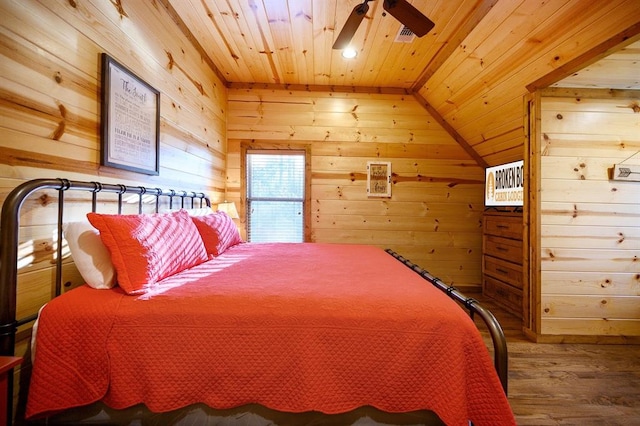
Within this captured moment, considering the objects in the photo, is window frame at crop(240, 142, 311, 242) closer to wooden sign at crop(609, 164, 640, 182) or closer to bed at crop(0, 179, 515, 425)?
bed at crop(0, 179, 515, 425)

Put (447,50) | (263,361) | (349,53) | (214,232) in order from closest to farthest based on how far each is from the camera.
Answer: (263,361) < (214,232) < (447,50) < (349,53)

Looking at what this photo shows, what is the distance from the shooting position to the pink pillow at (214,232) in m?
2.09

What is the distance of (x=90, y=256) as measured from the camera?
1252 mm

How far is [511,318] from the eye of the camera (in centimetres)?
295

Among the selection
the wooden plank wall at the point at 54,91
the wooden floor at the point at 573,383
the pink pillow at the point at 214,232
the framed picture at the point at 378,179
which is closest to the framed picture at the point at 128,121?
the wooden plank wall at the point at 54,91

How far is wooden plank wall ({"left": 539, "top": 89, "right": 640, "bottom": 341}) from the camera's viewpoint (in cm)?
241

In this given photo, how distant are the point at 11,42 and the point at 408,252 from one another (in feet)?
12.7

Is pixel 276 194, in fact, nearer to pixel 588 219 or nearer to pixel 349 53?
pixel 349 53

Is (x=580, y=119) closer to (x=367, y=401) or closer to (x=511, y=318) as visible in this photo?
(x=511, y=318)

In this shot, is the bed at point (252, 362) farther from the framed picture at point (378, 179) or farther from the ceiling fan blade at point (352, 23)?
the framed picture at point (378, 179)

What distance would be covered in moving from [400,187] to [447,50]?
166 cm

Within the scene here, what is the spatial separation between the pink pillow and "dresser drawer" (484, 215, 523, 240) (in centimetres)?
308

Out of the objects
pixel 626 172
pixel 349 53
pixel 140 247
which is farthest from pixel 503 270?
pixel 140 247

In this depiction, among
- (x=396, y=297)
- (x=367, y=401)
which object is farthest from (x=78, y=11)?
(x=367, y=401)
